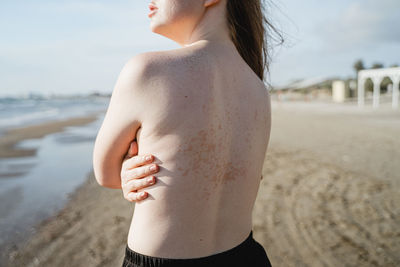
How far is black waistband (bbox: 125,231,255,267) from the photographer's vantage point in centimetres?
90

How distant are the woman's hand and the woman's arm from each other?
1.1 inches

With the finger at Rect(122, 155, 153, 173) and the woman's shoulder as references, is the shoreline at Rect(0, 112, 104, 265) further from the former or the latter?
the woman's shoulder

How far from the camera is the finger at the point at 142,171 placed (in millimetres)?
878

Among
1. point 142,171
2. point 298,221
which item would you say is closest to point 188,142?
point 142,171

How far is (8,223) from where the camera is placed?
4082 mm

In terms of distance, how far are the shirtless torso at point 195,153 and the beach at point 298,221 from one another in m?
2.43

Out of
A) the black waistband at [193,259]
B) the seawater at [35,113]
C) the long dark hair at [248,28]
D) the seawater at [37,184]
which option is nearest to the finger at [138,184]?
the black waistband at [193,259]

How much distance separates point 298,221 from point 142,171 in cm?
347

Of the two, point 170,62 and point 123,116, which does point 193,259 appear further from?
point 170,62

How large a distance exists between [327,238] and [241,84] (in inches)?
122

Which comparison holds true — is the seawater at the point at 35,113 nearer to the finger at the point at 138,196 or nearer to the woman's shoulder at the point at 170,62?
the finger at the point at 138,196

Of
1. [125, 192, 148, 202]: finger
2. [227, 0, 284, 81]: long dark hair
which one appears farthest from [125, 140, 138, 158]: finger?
[227, 0, 284, 81]: long dark hair

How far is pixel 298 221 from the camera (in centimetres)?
386

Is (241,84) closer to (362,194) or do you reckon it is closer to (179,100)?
(179,100)
